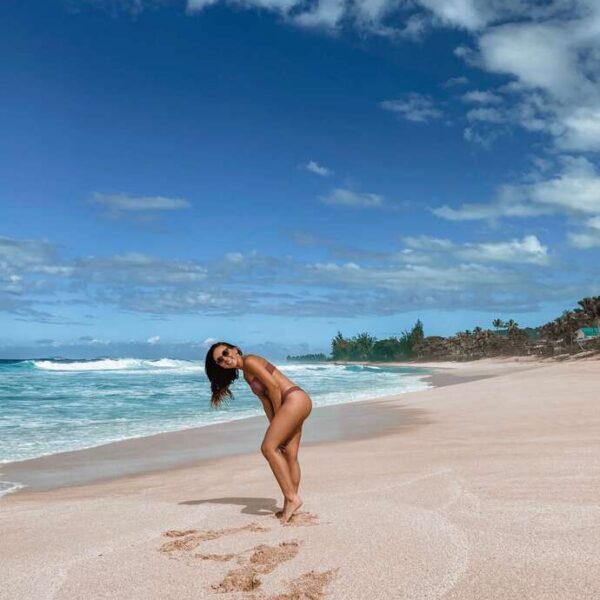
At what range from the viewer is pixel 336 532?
15.9 feet

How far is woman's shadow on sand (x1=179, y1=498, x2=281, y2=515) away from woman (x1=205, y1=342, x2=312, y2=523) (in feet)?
1.36

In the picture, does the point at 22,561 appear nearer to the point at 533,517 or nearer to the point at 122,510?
the point at 122,510

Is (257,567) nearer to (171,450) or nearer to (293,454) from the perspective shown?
(293,454)

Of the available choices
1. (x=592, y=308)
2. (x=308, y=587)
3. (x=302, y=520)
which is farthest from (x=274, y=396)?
(x=592, y=308)

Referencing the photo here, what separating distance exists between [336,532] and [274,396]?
50.7 inches

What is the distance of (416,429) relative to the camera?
42.7 ft

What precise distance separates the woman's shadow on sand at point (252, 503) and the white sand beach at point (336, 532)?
0.07ft

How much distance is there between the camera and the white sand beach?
382 centimetres

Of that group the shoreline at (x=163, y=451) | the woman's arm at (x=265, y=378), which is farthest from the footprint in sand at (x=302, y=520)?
the shoreline at (x=163, y=451)

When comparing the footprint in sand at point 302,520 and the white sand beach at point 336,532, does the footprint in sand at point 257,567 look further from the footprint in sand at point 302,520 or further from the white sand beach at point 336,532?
the footprint in sand at point 302,520

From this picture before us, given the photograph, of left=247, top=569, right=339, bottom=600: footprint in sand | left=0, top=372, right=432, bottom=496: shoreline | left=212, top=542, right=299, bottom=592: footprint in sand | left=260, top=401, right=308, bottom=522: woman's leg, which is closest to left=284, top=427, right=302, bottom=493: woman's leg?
left=260, top=401, right=308, bottom=522: woman's leg

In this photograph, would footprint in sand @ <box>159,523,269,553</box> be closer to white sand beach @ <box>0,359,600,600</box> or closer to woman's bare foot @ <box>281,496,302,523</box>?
white sand beach @ <box>0,359,600,600</box>

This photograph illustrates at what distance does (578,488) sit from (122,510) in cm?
436

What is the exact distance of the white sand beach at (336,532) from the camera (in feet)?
12.5
